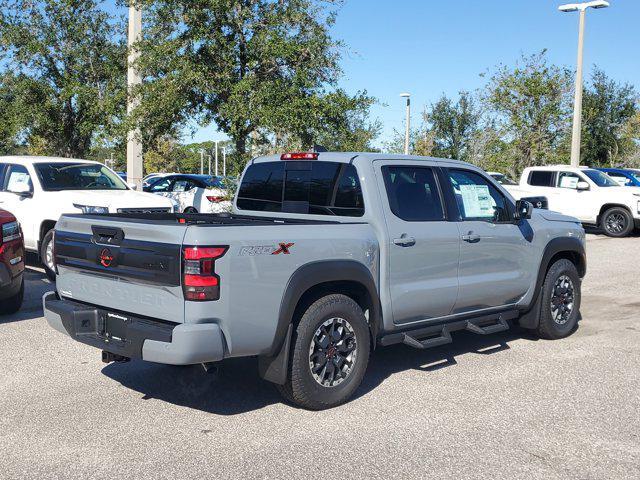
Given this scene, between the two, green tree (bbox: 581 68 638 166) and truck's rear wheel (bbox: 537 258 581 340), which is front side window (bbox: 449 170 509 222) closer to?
truck's rear wheel (bbox: 537 258 581 340)

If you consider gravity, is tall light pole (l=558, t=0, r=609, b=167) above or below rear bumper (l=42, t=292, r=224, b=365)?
above

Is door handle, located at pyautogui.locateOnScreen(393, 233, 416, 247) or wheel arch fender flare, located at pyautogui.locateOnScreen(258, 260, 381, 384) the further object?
door handle, located at pyautogui.locateOnScreen(393, 233, 416, 247)

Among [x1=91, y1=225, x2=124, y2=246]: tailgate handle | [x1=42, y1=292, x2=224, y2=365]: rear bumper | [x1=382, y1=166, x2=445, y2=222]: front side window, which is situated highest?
[x1=382, y1=166, x2=445, y2=222]: front side window

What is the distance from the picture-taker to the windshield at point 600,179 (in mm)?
18578

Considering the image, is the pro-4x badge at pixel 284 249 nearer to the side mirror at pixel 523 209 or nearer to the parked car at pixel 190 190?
the side mirror at pixel 523 209

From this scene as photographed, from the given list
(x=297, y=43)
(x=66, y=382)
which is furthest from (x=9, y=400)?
(x=297, y=43)

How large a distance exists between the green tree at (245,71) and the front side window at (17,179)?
218 cm

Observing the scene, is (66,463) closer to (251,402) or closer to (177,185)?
(251,402)

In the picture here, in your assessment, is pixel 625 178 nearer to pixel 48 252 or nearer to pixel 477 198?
pixel 477 198

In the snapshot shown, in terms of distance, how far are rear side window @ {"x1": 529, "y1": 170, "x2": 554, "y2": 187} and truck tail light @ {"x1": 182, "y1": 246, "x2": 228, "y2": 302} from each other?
16101 millimetres

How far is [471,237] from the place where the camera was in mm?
6211

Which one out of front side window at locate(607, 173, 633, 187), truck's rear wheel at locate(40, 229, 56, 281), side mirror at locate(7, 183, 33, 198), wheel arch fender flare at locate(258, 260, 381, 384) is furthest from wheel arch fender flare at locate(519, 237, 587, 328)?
front side window at locate(607, 173, 633, 187)

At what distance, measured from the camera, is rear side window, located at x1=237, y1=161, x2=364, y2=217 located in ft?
18.8

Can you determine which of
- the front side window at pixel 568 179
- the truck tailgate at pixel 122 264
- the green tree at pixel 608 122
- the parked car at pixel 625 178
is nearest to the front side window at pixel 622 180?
the parked car at pixel 625 178
